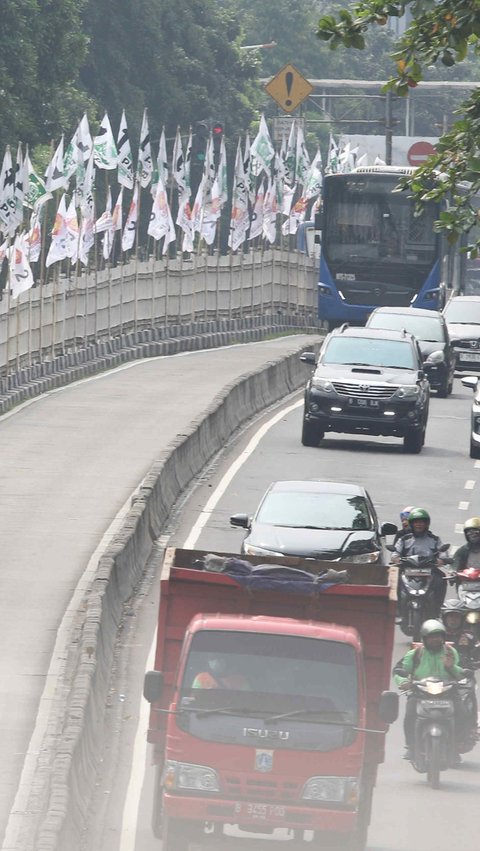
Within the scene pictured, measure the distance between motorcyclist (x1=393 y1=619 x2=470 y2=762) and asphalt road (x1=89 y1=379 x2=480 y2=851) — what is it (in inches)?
16.0

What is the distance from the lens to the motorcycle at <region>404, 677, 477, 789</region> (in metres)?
15.2

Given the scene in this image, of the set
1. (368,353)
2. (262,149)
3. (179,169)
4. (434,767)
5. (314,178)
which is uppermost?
(262,149)

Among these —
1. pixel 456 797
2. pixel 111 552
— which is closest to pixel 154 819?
pixel 456 797

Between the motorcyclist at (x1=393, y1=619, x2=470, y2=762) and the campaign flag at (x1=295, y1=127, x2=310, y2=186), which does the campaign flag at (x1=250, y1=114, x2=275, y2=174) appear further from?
the motorcyclist at (x1=393, y1=619, x2=470, y2=762)

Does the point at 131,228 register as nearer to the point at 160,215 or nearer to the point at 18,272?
the point at 160,215

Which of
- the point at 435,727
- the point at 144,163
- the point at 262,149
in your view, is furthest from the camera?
the point at 262,149

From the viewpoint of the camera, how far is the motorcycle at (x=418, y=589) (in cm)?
2017

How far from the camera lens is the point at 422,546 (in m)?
20.4

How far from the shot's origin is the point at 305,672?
41.7 feet

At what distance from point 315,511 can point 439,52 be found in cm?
631

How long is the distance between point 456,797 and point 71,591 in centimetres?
854

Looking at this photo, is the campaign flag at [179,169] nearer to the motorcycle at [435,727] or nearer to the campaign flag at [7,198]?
the campaign flag at [7,198]

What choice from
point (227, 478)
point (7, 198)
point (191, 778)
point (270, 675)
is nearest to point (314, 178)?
point (7, 198)

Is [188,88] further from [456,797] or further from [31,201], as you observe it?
[456,797]
